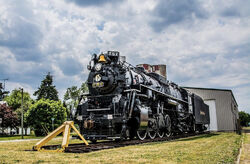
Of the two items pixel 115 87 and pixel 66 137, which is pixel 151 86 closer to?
A: pixel 115 87

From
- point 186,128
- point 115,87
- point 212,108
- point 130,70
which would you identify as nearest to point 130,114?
point 115,87

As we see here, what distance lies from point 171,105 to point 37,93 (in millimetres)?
51123

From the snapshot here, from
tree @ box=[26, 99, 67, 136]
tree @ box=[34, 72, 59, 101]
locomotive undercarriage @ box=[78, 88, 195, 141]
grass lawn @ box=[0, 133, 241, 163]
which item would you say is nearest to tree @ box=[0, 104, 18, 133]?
tree @ box=[26, 99, 67, 136]

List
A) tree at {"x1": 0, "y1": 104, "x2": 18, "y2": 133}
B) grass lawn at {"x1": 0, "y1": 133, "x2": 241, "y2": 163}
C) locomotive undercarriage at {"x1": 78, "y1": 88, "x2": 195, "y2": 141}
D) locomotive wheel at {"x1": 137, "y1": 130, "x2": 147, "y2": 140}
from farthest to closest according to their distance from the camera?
tree at {"x1": 0, "y1": 104, "x2": 18, "y2": 133} < locomotive wheel at {"x1": 137, "y1": 130, "x2": 147, "y2": 140} < locomotive undercarriage at {"x1": 78, "y1": 88, "x2": 195, "y2": 141} < grass lawn at {"x1": 0, "y1": 133, "x2": 241, "y2": 163}

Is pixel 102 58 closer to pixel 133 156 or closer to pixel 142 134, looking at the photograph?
pixel 142 134

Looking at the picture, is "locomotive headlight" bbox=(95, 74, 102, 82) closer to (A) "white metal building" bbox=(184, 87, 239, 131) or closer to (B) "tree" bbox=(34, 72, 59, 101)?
(A) "white metal building" bbox=(184, 87, 239, 131)

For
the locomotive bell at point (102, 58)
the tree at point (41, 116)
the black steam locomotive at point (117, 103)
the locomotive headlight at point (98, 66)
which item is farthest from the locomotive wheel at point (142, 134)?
the tree at point (41, 116)

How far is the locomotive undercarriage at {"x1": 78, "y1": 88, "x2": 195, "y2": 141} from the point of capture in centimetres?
1158

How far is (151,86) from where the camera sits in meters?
15.1

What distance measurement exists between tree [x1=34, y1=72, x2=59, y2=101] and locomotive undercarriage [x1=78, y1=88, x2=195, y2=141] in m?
49.5

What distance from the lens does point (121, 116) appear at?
11.6 metres

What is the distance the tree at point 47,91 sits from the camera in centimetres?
6054

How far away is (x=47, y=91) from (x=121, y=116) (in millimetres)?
53045

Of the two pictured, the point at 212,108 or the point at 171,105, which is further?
the point at 212,108
